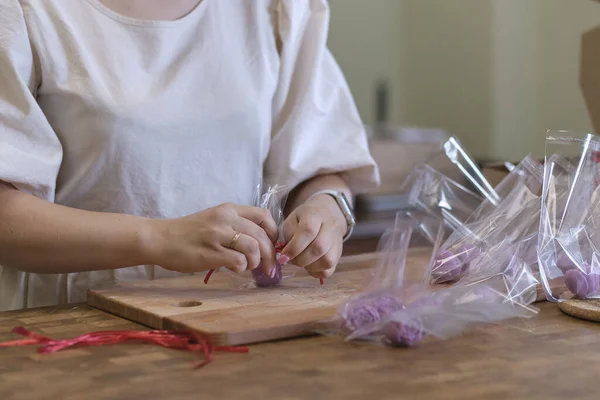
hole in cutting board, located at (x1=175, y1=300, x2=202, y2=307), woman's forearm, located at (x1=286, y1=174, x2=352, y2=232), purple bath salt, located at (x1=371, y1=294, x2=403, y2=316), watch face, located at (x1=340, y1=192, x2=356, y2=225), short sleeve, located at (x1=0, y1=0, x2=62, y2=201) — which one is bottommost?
hole in cutting board, located at (x1=175, y1=300, x2=202, y2=307)

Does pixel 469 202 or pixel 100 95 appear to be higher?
pixel 100 95

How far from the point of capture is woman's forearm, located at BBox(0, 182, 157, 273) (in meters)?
0.96

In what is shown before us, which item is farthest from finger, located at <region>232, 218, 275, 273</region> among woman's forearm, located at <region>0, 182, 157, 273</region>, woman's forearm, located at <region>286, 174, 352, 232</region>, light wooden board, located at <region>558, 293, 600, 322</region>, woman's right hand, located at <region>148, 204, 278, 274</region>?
light wooden board, located at <region>558, 293, 600, 322</region>

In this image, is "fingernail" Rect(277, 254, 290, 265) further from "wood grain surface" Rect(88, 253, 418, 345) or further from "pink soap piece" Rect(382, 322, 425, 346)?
"pink soap piece" Rect(382, 322, 425, 346)

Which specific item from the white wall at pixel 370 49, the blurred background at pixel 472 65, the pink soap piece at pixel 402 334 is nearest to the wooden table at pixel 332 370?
the pink soap piece at pixel 402 334

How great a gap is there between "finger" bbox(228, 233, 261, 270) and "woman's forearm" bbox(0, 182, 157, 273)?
4.2 inches

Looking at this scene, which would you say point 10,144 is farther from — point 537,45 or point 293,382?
point 537,45

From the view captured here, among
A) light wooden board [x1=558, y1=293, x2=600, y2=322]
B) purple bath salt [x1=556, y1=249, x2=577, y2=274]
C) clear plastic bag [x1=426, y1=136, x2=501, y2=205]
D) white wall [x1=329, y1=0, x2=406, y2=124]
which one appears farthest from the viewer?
white wall [x1=329, y1=0, x2=406, y2=124]

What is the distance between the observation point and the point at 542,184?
100cm

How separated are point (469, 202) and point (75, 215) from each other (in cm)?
52

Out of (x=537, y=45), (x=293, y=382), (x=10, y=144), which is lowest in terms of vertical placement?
(x=293, y=382)

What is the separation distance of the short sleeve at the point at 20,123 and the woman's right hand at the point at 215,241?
15 centimetres

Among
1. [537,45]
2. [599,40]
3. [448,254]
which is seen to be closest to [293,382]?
[448,254]

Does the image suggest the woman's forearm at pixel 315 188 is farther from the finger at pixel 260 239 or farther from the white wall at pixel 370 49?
the white wall at pixel 370 49
